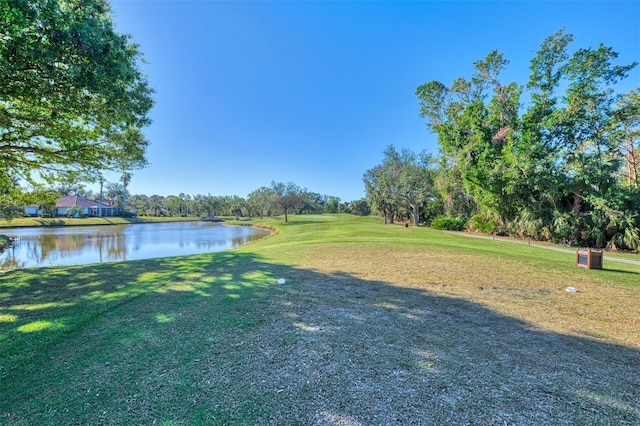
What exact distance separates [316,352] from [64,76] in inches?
243

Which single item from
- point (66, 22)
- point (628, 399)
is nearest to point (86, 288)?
point (66, 22)

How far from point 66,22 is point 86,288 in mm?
4926

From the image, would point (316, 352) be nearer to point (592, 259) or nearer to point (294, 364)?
point (294, 364)

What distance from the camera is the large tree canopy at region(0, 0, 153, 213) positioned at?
408cm

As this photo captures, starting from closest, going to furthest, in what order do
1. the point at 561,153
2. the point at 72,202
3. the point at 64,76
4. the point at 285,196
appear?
the point at 64,76 → the point at 561,153 → the point at 285,196 → the point at 72,202

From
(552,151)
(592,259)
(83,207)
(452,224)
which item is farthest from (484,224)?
(83,207)

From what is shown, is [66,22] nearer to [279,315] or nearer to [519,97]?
[279,315]

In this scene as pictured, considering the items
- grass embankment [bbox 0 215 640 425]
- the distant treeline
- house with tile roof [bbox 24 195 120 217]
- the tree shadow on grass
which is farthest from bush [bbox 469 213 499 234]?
house with tile roof [bbox 24 195 120 217]

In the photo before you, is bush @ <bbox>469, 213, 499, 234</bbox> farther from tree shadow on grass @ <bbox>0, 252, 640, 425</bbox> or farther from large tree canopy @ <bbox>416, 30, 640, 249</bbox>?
tree shadow on grass @ <bbox>0, 252, 640, 425</bbox>

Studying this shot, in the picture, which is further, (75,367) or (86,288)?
(86,288)

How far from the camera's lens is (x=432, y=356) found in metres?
3.09

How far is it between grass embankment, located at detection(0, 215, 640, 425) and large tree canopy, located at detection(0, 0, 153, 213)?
3.91m

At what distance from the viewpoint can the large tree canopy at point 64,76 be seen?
161 inches

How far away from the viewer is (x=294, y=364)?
2865 mm
